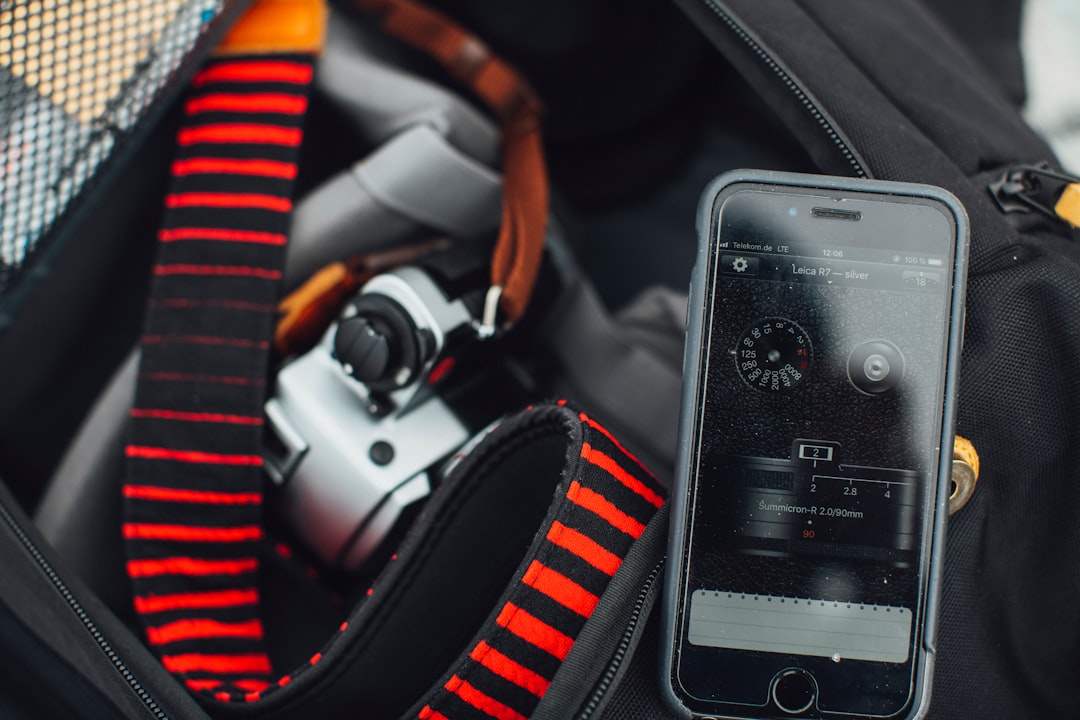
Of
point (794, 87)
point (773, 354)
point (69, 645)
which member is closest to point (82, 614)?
point (69, 645)

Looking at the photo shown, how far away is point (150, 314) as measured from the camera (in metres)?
0.54

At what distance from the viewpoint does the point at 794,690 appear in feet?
1.44

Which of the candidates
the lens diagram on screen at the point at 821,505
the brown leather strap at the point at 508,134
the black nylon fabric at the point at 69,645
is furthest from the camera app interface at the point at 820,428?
the black nylon fabric at the point at 69,645

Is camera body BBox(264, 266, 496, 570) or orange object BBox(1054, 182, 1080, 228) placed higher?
orange object BBox(1054, 182, 1080, 228)

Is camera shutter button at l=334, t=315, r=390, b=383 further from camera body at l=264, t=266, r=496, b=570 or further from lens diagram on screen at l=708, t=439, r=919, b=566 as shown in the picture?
lens diagram on screen at l=708, t=439, r=919, b=566

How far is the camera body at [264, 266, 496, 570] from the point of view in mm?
490

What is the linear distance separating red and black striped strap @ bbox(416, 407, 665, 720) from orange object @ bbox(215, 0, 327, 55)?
345 mm

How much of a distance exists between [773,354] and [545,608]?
0.18 meters

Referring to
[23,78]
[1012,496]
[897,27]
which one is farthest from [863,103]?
[23,78]

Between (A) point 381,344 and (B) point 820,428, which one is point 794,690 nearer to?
(B) point 820,428

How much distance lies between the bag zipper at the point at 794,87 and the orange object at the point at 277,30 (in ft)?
0.87

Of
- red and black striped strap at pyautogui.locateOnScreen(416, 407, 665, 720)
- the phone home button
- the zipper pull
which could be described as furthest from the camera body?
the zipper pull

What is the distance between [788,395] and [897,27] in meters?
0.31

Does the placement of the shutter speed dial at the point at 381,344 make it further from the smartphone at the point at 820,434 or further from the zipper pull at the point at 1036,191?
the zipper pull at the point at 1036,191
